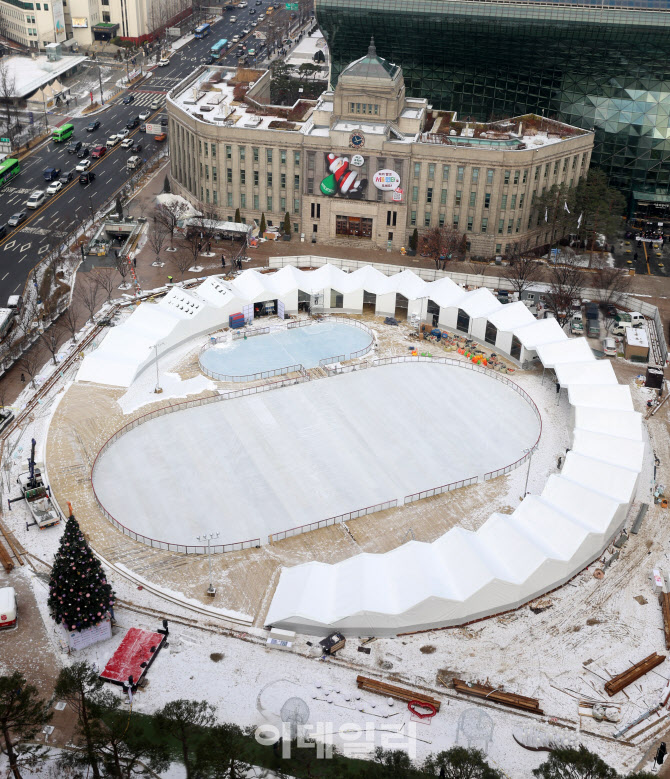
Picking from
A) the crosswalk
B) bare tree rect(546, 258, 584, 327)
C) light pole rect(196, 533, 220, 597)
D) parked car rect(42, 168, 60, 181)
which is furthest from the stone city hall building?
light pole rect(196, 533, 220, 597)

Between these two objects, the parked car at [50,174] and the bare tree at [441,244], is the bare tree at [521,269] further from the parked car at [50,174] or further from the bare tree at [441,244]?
the parked car at [50,174]

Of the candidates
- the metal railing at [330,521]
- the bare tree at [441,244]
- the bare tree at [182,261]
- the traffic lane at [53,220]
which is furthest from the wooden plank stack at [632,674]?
the traffic lane at [53,220]

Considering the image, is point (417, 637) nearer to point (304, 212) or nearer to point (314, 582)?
point (314, 582)

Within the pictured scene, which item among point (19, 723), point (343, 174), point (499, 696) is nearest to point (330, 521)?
point (499, 696)

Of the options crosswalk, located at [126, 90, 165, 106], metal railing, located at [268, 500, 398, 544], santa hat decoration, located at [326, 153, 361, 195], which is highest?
santa hat decoration, located at [326, 153, 361, 195]

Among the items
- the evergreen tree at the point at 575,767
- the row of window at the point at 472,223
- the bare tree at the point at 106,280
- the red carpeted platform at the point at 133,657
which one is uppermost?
the evergreen tree at the point at 575,767

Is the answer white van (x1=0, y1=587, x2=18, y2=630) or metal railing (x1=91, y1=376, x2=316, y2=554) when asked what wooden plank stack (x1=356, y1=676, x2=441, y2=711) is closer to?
metal railing (x1=91, y1=376, x2=316, y2=554)

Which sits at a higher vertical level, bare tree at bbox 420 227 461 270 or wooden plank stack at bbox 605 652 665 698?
wooden plank stack at bbox 605 652 665 698
